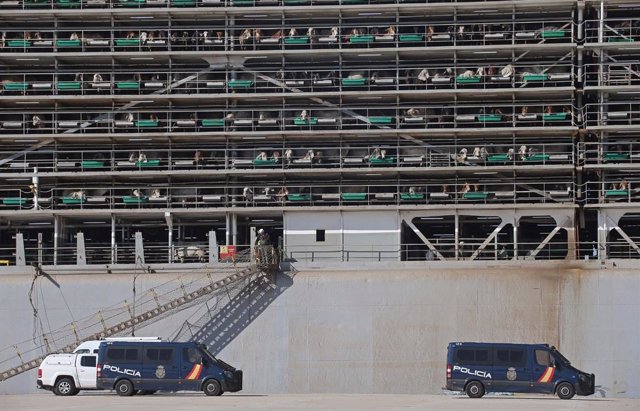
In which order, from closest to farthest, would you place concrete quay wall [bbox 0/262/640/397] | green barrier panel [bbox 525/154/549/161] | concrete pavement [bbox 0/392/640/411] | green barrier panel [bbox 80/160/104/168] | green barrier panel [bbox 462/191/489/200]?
concrete pavement [bbox 0/392/640/411] < concrete quay wall [bbox 0/262/640/397] < green barrier panel [bbox 462/191/489/200] < green barrier panel [bbox 525/154/549/161] < green barrier panel [bbox 80/160/104/168]

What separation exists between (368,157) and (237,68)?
7541mm

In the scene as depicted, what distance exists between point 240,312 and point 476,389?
46.0ft

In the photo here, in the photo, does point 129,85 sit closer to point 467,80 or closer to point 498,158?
point 467,80

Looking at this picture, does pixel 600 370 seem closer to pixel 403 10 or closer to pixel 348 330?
pixel 348 330

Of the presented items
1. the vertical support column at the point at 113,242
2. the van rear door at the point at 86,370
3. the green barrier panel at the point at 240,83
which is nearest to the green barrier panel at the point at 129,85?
the green barrier panel at the point at 240,83

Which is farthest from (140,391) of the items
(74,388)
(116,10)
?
(116,10)

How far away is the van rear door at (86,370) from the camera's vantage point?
211 feet

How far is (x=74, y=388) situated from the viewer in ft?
212

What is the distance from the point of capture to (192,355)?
63406 millimetres

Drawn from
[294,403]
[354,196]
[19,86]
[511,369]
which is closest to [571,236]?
[354,196]

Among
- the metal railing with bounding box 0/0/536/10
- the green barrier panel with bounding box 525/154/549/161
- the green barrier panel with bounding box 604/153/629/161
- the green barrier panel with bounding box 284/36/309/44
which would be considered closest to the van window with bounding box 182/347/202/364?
the green barrier panel with bounding box 284/36/309/44

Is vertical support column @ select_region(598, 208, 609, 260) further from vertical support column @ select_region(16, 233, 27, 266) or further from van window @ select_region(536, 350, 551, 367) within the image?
vertical support column @ select_region(16, 233, 27, 266)

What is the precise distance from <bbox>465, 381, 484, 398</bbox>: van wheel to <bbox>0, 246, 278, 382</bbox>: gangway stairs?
43.7ft

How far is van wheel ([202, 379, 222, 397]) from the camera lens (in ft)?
206
